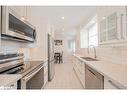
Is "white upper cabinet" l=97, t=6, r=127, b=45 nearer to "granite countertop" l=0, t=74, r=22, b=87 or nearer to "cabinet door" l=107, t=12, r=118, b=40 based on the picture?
"cabinet door" l=107, t=12, r=118, b=40

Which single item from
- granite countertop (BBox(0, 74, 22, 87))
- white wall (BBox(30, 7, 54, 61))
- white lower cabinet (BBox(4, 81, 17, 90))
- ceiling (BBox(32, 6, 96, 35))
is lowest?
white lower cabinet (BBox(4, 81, 17, 90))

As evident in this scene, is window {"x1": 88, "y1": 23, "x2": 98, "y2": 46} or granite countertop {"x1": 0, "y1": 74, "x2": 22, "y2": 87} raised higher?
window {"x1": 88, "y1": 23, "x2": 98, "y2": 46}

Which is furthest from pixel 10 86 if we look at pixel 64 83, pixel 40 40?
pixel 64 83

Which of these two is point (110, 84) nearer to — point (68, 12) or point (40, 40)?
point (40, 40)

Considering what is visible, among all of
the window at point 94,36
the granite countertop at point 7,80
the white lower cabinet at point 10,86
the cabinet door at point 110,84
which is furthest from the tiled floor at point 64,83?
the white lower cabinet at point 10,86

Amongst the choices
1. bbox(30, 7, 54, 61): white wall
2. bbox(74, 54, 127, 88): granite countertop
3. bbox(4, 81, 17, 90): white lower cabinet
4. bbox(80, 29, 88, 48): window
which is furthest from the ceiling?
bbox(4, 81, 17, 90): white lower cabinet

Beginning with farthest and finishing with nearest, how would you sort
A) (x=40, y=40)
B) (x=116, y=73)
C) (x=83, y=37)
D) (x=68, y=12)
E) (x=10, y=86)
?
(x=83, y=37) → (x=68, y=12) → (x=40, y=40) → (x=116, y=73) → (x=10, y=86)

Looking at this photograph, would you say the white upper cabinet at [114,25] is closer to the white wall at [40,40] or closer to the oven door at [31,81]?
the oven door at [31,81]

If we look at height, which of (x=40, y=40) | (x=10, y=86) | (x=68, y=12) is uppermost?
(x=68, y=12)

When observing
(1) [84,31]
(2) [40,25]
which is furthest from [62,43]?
(2) [40,25]

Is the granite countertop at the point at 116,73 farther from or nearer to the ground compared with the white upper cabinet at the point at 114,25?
nearer to the ground

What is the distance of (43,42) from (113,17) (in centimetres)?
245

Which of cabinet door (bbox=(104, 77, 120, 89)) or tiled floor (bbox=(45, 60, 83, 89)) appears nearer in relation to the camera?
cabinet door (bbox=(104, 77, 120, 89))
